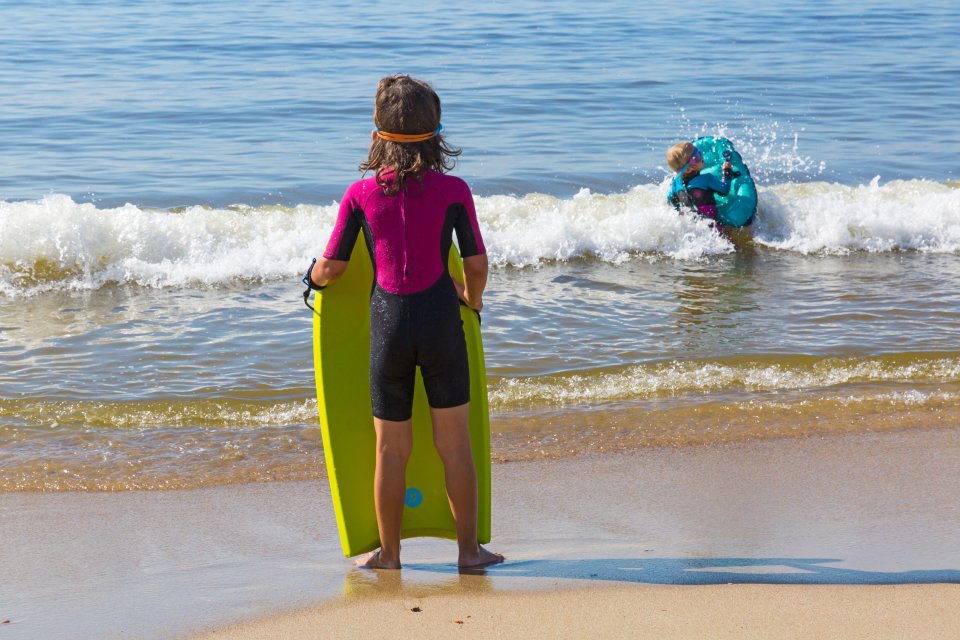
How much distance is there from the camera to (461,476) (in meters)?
3.71

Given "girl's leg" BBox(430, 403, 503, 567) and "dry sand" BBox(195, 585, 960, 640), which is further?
"girl's leg" BBox(430, 403, 503, 567)

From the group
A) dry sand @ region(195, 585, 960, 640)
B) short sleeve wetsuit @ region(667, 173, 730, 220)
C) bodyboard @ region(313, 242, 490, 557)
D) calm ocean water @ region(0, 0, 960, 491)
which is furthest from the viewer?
short sleeve wetsuit @ region(667, 173, 730, 220)

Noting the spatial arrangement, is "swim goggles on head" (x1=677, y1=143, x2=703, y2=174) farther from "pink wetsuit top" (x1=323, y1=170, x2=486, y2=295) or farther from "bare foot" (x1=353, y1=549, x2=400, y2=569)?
"bare foot" (x1=353, y1=549, x2=400, y2=569)

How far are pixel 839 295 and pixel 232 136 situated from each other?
8.83 metres

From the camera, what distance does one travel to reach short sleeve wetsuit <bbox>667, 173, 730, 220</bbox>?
1009 centimetres

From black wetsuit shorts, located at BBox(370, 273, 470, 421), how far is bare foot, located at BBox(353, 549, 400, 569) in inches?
20.3

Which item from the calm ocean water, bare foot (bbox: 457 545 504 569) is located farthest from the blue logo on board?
the calm ocean water

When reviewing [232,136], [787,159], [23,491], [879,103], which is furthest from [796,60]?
[23,491]

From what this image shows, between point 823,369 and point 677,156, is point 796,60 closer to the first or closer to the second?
point 677,156

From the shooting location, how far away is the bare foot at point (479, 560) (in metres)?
3.73

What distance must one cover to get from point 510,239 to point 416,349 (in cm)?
651

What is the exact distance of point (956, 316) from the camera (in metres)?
7.57

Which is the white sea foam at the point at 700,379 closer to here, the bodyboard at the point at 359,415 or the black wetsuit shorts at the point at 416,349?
the bodyboard at the point at 359,415

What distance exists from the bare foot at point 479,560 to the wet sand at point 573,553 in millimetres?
72
